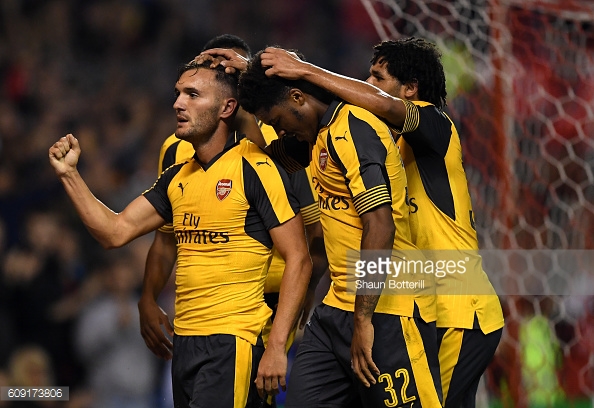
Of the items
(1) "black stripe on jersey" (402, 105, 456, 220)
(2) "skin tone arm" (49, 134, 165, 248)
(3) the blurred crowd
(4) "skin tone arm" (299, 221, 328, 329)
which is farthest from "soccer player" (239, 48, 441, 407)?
(3) the blurred crowd

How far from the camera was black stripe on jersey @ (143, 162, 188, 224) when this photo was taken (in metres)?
3.58

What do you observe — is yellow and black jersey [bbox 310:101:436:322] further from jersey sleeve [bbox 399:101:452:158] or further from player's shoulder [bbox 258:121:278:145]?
player's shoulder [bbox 258:121:278:145]

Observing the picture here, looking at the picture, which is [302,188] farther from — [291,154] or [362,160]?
[362,160]

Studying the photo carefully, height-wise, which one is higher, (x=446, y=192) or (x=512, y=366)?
(x=446, y=192)

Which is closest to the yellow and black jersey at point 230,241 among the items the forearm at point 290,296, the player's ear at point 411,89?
the forearm at point 290,296

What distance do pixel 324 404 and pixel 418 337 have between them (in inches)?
16.6

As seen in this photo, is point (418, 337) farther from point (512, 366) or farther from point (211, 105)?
point (512, 366)

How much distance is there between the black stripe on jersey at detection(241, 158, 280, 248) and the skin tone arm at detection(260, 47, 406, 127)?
414 millimetres

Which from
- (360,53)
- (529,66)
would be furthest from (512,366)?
(360,53)

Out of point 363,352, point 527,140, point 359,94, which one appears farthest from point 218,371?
point 527,140

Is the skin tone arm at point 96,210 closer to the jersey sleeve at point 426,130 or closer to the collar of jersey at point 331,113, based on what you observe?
the collar of jersey at point 331,113

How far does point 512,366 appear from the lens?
530cm

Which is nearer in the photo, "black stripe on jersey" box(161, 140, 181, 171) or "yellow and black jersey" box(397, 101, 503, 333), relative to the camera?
"yellow and black jersey" box(397, 101, 503, 333)

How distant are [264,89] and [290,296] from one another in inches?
29.6
